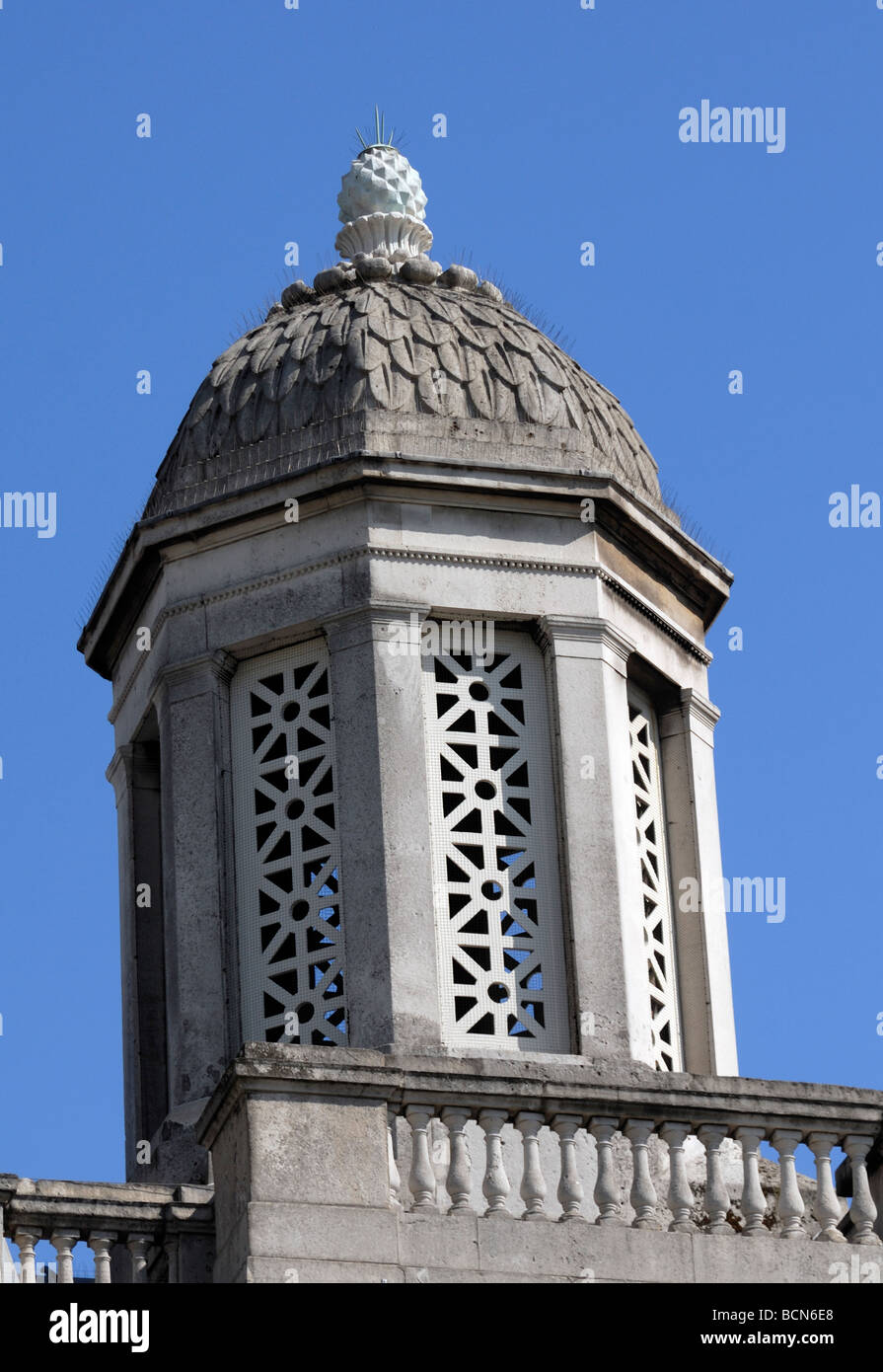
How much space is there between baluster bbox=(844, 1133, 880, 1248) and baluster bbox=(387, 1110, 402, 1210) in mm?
2707

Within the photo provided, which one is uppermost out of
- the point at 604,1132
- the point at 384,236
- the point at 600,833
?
the point at 384,236

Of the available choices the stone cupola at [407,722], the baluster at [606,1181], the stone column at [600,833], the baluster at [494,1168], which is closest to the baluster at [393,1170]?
the baluster at [494,1168]

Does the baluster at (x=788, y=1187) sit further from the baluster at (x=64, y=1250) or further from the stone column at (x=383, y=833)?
the baluster at (x=64, y=1250)

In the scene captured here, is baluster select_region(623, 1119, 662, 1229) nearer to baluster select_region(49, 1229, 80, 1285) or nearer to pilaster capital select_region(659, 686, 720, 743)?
baluster select_region(49, 1229, 80, 1285)

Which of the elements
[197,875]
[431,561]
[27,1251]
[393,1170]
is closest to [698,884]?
[431,561]

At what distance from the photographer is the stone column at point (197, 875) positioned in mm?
22781

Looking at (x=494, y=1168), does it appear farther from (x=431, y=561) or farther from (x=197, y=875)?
(x=431, y=561)

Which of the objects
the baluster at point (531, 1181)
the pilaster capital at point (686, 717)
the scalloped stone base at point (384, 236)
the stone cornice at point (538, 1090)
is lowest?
the baluster at point (531, 1181)

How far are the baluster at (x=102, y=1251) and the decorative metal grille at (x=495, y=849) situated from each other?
2.93 meters

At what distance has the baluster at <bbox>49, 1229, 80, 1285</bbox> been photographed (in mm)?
19938

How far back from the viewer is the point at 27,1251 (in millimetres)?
19938

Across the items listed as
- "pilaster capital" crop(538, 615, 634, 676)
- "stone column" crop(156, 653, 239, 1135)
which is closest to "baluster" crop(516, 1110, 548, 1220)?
"stone column" crop(156, 653, 239, 1135)

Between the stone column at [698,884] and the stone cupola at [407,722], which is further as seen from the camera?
the stone column at [698,884]

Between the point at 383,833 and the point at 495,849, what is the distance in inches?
36.7
